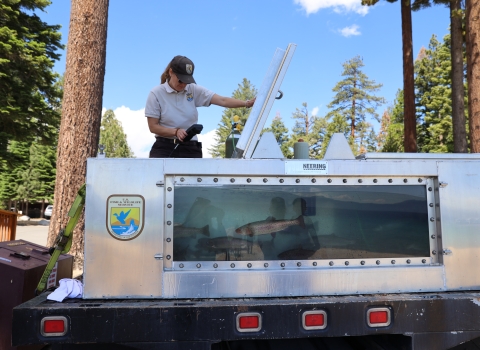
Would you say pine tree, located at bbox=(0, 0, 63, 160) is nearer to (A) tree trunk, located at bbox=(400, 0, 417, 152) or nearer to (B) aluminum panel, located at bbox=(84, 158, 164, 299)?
(A) tree trunk, located at bbox=(400, 0, 417, 152)

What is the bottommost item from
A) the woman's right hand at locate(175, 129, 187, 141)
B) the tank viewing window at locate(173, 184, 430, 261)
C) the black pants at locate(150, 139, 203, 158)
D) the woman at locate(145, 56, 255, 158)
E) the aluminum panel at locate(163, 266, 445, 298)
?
the aluminum panel at locate(163, 266, 445, 298)

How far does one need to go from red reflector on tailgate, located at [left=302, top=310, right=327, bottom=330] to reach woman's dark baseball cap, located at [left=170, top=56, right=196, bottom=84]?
71.2 inches

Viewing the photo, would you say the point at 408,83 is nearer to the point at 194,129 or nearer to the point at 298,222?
the point at 194,129

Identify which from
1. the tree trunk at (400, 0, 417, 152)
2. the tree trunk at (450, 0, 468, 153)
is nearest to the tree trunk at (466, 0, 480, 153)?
the tree trunk at (400, 0, 417, 152)

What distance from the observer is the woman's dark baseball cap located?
9.83 feet

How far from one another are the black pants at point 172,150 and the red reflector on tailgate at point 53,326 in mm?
1402

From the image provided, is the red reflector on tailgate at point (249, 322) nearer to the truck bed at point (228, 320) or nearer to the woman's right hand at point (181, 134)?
the truck bed at point (228, 320)

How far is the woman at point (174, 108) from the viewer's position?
3.02 m

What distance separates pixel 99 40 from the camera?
5.98m

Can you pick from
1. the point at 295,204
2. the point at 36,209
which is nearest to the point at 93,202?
the point at 295,204

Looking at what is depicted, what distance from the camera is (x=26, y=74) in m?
17.1

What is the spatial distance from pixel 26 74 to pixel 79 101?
44.0 ft

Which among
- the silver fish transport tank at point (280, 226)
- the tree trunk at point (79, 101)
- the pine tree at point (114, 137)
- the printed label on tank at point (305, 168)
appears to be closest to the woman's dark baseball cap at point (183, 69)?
the silver fish transport tank at point (280, 226)

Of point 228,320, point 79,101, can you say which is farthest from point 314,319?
point 79,101
